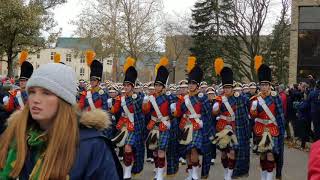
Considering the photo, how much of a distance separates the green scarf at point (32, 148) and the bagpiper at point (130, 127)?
7455mm

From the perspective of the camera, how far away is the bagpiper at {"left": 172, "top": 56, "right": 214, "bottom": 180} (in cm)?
1012

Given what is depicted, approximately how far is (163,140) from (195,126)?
24.6 inches

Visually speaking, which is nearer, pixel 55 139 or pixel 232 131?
pixel 55 139

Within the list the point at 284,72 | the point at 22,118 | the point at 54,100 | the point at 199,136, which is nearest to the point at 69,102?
the point at 54,100

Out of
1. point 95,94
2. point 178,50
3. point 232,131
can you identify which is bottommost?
point 232,131

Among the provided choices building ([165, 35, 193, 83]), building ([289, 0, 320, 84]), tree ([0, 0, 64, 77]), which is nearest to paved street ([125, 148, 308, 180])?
tree ([0, 0, 64, 77])

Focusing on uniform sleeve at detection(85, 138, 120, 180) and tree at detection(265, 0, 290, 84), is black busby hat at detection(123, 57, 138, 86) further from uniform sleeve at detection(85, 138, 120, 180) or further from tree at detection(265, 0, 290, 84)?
tree at detection(265, 0, 290, 84)

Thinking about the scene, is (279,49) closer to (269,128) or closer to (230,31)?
(230,31)

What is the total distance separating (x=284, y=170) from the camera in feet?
39.3

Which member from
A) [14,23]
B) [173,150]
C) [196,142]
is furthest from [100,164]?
[14,23]

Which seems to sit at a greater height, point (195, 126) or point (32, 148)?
point (32, 148)

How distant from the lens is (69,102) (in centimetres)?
281

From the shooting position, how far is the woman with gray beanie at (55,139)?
2660 millimetres

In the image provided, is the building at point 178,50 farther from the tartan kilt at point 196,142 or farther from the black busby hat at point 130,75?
the tartan kilt at point 196,142
